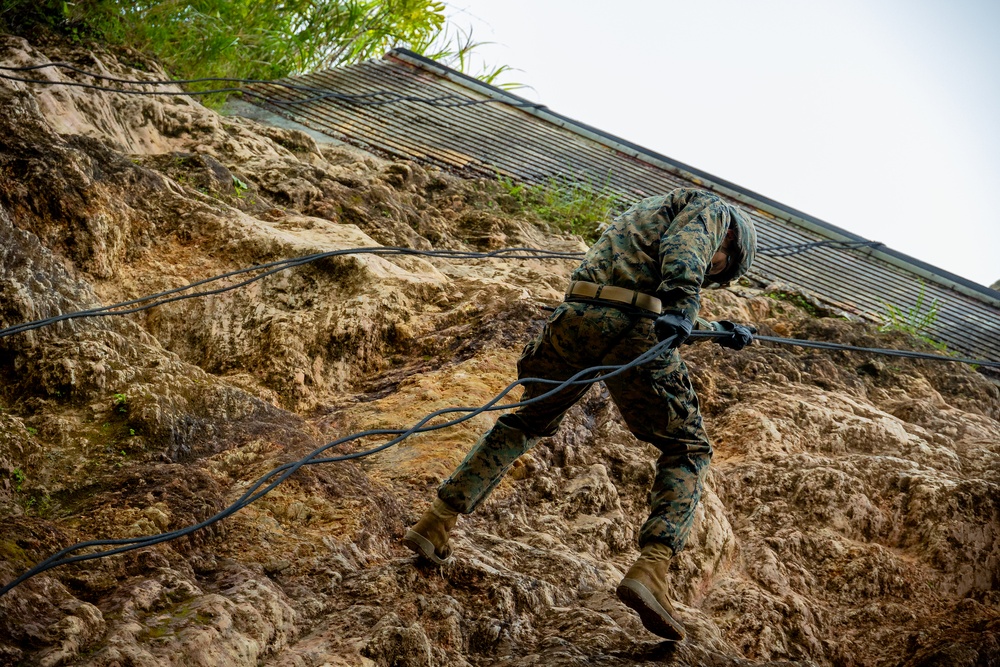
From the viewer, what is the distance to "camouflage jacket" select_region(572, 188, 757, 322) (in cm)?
352

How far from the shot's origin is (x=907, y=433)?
5438 millimetres

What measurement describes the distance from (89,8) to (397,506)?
5.60m

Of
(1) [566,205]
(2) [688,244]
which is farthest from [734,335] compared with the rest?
(1) [566,205]

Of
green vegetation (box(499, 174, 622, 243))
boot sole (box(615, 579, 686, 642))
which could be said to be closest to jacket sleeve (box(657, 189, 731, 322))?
boot sole (box(615, 579, 686, 642))

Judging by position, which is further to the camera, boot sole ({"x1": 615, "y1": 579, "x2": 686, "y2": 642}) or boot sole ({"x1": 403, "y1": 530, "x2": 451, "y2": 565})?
boot sole ({"x1": 403, "y1": 530, "x2": 451, "y2": 565})

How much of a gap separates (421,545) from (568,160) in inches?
268

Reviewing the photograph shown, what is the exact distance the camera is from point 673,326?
132 inches

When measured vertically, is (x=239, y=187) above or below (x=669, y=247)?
below

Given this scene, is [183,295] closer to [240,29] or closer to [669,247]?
[669,247]

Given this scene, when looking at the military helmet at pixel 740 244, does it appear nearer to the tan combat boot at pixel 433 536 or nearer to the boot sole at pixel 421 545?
the tan combat boot at pixel 433 536

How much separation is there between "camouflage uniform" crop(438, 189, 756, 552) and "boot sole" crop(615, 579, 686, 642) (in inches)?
10.0

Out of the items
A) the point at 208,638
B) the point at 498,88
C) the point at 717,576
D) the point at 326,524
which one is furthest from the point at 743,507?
the point at 498,88

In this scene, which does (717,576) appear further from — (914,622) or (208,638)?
(208,638)

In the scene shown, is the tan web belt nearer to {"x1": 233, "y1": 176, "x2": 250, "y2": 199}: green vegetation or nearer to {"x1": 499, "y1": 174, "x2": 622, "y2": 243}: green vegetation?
{"x1": 233, "y1": 176, "x2": 250, "y2": 199}: green vegetation
